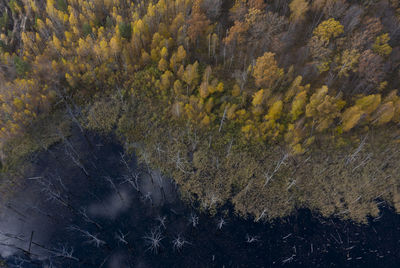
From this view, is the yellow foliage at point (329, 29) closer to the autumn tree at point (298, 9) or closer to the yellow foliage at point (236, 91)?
the autumn tree at point (298, 9)

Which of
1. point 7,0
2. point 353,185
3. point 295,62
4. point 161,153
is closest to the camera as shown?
point 353,185

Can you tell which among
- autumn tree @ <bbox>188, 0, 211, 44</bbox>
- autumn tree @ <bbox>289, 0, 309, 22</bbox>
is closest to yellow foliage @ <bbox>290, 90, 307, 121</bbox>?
autumn tree @ <bbox>289, 0, 309, 22</bbox>

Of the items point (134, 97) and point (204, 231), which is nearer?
point (204, 231)

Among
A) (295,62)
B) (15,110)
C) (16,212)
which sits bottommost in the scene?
(16,212)

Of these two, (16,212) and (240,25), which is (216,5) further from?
(16,212)

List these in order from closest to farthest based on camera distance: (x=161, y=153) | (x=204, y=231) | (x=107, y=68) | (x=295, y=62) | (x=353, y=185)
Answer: (x=204, y=231) < (x=353, y=185) < (x=161, y=153) < (x=295, y=62) < (x=107, y=68)

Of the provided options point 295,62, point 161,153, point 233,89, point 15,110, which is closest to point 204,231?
point 161,153

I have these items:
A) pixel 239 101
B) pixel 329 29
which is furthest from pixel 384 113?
pixel 239 101

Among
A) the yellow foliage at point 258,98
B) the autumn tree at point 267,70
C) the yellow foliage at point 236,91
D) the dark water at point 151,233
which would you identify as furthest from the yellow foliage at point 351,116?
the yellow foliage at point 236,91
